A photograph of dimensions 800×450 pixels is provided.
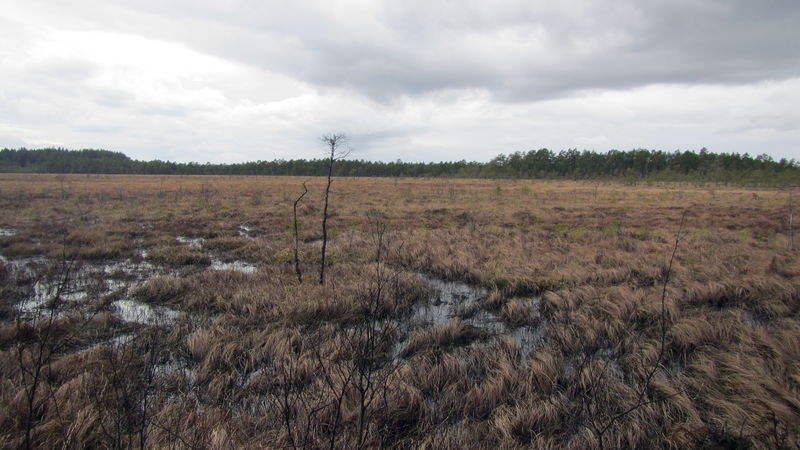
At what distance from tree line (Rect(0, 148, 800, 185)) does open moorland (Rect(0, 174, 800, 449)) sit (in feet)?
171

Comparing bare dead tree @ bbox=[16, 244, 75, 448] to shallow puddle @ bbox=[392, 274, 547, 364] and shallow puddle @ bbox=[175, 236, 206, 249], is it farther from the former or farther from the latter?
shallow puddle @ bbox=[175, 236, 206, 249]

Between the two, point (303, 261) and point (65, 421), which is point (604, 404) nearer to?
point (65, 421)

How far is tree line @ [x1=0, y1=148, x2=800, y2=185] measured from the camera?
60.4 meters

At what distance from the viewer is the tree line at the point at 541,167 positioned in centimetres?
6044

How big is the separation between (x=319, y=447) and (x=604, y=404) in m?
3.38

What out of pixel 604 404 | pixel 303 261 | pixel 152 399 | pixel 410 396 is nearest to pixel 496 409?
pixel 410 396

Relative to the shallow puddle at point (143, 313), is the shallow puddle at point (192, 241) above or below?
above

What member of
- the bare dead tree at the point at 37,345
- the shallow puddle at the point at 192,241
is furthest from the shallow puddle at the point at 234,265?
the bare dead tree at the point at 37,345

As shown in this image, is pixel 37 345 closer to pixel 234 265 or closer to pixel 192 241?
pixel 234 265

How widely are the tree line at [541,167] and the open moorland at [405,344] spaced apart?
5214cm

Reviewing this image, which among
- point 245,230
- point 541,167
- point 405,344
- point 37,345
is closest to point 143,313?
point 37,345

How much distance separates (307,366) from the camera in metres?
4.84

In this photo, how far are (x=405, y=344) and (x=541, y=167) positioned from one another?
91.6 metres

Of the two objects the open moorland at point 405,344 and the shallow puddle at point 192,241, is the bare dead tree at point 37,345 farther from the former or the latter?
the shallow puddle at point 192,241
